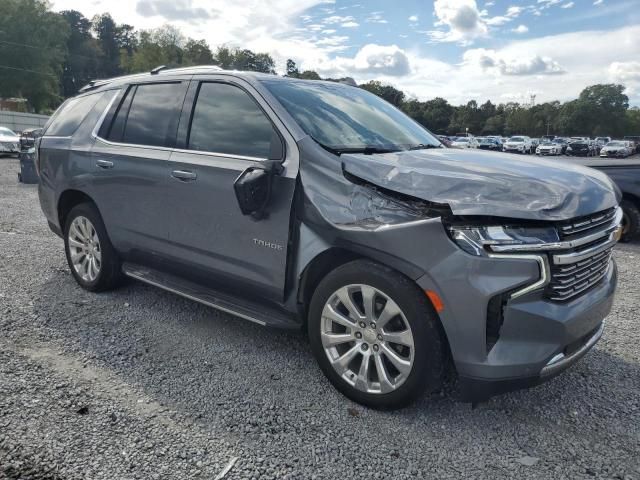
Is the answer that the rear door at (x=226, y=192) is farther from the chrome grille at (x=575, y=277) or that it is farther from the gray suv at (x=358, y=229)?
the chrome grille at (x=575, y=277)

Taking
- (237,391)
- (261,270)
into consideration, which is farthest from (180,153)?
(237,391)

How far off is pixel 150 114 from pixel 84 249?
A: 1509 mm

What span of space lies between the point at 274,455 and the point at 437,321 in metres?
1.06

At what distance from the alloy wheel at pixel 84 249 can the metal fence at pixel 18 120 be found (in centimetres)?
4539

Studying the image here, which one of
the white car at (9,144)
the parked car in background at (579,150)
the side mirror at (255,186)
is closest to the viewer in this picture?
the side mirror at (255,186)

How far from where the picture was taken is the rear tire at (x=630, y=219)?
7.60 m

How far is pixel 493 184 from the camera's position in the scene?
8.63ft

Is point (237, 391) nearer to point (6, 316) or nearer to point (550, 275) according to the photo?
point (550, 275)

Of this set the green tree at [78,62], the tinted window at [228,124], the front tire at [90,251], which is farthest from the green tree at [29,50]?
the tinted window at [228,124]

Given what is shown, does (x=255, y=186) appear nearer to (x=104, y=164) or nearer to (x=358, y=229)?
(x=358, y=229)

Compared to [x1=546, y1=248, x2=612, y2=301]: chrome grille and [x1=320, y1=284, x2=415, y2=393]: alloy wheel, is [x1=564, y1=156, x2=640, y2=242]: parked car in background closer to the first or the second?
[x1=546, y1=248, x2=612, y2=301]: chrome grille

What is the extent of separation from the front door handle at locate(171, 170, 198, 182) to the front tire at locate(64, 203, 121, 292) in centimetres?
121

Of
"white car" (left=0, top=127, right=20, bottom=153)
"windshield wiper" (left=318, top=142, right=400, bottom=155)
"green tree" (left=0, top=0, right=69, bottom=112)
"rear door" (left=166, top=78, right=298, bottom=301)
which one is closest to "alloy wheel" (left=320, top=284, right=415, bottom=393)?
"rear door" (left=166, top=78, right=298, bottom=301)

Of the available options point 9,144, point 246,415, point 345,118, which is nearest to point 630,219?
point 345,118
